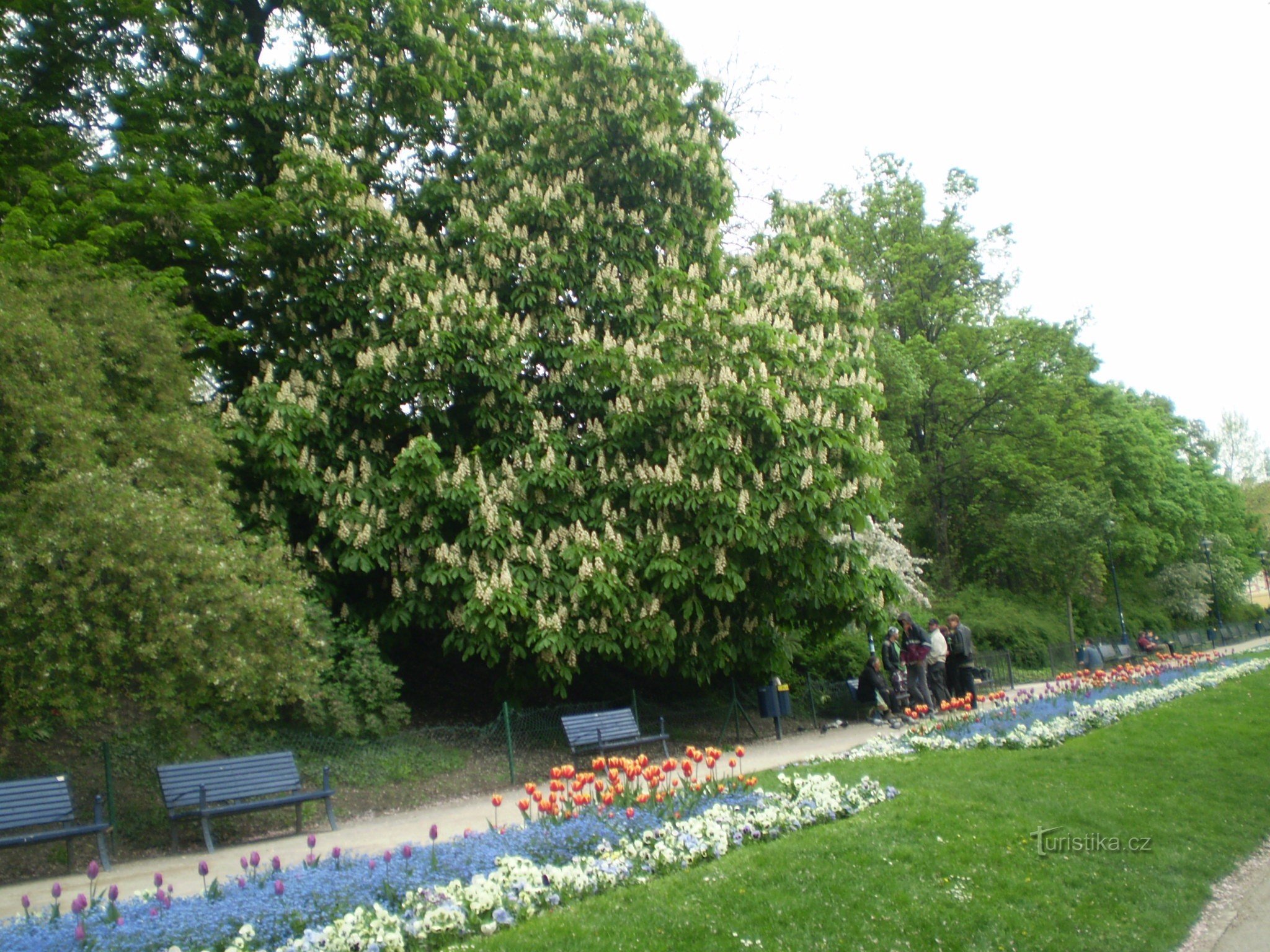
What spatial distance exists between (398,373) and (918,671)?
10.0 meters

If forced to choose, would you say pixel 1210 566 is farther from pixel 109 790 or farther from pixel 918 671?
pixel 109 790

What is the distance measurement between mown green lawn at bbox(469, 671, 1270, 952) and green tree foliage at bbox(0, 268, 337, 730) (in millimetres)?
5178

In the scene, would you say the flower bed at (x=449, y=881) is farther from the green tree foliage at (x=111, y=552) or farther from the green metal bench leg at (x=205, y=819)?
the green tree foliage at (x=111, y=552)

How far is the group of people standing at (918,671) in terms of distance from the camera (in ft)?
56.3

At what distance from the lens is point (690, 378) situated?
13992 millimetres

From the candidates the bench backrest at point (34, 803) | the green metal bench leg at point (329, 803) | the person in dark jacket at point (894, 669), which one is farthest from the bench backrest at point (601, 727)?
the person in dark jacket at point (894, 669)

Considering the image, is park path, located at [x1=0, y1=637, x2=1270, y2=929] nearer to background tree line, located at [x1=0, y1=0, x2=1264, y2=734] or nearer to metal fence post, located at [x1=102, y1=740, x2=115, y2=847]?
metal fence post, located at [x1=102, y1=740, x2=115, y2=847]

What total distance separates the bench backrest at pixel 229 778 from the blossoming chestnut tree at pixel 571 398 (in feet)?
10.4

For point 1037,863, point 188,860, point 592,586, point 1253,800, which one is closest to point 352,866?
point 188,860

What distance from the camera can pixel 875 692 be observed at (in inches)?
700

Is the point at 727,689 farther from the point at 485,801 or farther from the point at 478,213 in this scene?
the point at 478,213

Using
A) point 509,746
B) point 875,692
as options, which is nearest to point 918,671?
point 875,692

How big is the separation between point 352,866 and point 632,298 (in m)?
11.0

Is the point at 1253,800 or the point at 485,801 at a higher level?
the point at 485,801
